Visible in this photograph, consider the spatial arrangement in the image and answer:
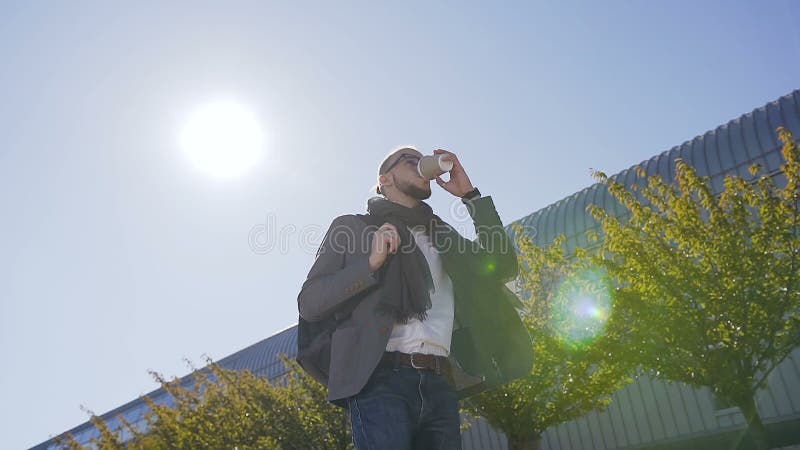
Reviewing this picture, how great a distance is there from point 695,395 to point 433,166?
1712 centimetres

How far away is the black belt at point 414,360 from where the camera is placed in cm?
254

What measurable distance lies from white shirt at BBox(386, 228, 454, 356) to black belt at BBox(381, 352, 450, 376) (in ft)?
0.09

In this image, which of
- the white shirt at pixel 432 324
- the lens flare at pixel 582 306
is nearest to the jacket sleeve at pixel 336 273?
the white shirt at pixel 432 324

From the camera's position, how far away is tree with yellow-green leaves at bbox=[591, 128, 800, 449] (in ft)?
34.1

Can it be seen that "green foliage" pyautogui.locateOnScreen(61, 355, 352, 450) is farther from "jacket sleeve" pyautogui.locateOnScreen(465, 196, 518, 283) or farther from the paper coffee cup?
the paper coffee cup

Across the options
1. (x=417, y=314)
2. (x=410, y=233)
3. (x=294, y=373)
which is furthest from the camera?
(x=294, y=373)

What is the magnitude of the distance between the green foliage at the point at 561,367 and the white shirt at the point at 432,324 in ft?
30.4

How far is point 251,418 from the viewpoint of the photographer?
658 inches

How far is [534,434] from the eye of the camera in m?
12.5

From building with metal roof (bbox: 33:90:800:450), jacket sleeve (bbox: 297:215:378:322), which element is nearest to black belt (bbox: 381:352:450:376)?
jacket sleeve (bbox: 297:215:378:322)

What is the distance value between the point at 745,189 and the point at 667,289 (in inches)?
85.2

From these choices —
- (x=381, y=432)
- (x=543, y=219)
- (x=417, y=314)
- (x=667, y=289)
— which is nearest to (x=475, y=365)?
(x=417, y=314)

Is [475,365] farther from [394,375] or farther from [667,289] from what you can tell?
[667,289]

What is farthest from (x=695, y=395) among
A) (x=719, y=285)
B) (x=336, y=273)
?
(x=336, y=273)
